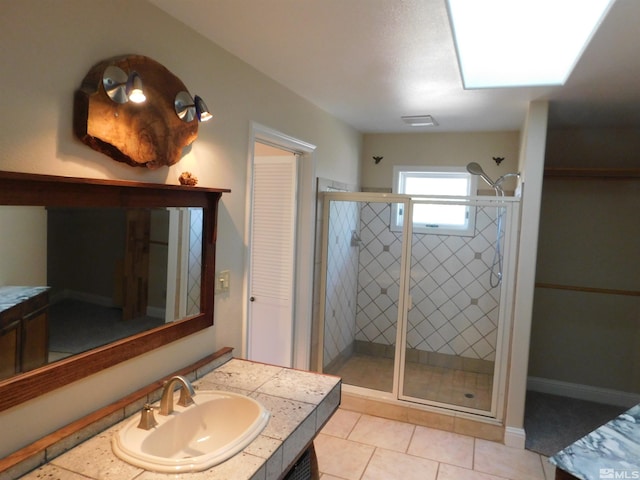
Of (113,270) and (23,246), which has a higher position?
(23,246)

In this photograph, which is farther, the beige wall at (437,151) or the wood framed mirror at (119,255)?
the beige wall at (437,151)

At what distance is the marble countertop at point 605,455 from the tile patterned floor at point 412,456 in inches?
51.4

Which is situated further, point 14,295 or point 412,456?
point 412,456

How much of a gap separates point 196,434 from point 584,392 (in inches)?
140

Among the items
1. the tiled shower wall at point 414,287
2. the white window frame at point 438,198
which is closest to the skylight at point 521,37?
the white window frame at point 438,198

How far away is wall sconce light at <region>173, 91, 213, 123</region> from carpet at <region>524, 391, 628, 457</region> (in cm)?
302

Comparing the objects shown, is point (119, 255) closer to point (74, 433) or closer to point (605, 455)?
point (74, 433)

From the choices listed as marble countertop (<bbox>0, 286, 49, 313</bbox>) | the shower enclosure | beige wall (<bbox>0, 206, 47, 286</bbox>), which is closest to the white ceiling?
the shower enclosure

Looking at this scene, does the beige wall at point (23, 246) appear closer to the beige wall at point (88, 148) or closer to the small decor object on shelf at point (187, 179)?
the beige wall at point (88, 148)

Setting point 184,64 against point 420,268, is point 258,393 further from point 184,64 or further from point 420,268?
point 420,268

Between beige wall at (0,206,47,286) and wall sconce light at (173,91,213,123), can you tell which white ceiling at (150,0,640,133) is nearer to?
wall sconce light at (173,91,213,123)

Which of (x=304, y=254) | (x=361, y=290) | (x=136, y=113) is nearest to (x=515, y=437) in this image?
(x=361, y=290)

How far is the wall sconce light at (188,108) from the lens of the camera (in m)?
1.81

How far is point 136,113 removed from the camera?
1.64 m
